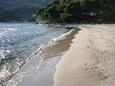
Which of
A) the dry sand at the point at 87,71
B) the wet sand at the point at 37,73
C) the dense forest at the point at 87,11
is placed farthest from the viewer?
the dense forest at the point at 87,11

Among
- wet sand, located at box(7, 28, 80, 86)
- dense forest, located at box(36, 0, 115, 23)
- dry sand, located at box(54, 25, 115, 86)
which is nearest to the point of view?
dry sand, located at box(54, 25, 115, 86)

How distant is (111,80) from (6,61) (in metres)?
14.3

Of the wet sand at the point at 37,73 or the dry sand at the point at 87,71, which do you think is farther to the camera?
the wet sand at the point at 37,73

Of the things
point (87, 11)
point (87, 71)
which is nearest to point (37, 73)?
point (87, 71)

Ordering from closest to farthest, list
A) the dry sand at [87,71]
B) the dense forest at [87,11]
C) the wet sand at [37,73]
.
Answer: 1. the dry sand at [87,71]
2. the wet sand at [37,73]
3. the dense forest at [87,11]

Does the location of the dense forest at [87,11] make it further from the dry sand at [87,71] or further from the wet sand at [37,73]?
the dry sand at [87,71]

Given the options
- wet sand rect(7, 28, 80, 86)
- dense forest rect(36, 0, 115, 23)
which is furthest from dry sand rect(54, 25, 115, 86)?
dense forest rect(36, 0, 115, 23)

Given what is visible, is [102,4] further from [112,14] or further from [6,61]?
[6,61]

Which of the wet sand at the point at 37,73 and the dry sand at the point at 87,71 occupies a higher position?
the dry sand at the point at 87,71

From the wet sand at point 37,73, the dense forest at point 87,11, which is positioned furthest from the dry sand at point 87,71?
the dense forest at point 87,11

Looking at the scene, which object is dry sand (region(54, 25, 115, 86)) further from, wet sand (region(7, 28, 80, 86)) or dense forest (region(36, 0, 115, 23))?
dense forest (region(36, 0, 115, 23))

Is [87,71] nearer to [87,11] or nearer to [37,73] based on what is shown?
[37,73]

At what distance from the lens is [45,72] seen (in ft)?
71.1

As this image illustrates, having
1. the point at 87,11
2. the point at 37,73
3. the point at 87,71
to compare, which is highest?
the point at 87,11
